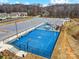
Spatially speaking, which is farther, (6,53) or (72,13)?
(72,13)

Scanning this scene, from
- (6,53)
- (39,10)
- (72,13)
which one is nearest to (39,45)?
(6,53)

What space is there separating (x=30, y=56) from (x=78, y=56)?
10.6ft

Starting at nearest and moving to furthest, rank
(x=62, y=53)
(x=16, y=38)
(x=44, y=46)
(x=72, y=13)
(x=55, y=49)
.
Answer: (x=62, y=53) < (x=55, y=49) < (x=44, y=46) < (x=16, y=38) < (x=72, y=13)

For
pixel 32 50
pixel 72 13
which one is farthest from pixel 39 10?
pixel 32 50

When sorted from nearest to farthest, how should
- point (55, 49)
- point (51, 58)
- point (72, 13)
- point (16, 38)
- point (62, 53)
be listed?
point (51, 58)
point (62, 53)
point (55, 49)
point (16, 38)
point (72, 13)

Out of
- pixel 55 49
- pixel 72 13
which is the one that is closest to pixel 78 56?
pixel 55 49

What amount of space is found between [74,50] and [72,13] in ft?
77.2

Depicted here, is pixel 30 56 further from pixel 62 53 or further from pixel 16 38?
pixel 16 38

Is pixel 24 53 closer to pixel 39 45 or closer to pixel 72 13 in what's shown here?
pixel 39 45

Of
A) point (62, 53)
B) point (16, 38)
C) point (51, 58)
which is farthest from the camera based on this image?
point (16, 38)

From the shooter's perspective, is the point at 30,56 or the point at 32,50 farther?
the point at 32,50

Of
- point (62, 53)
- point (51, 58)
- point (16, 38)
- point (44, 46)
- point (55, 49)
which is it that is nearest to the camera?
point (51, 58)

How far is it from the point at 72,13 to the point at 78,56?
970 inches

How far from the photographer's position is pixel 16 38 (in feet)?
41.8
